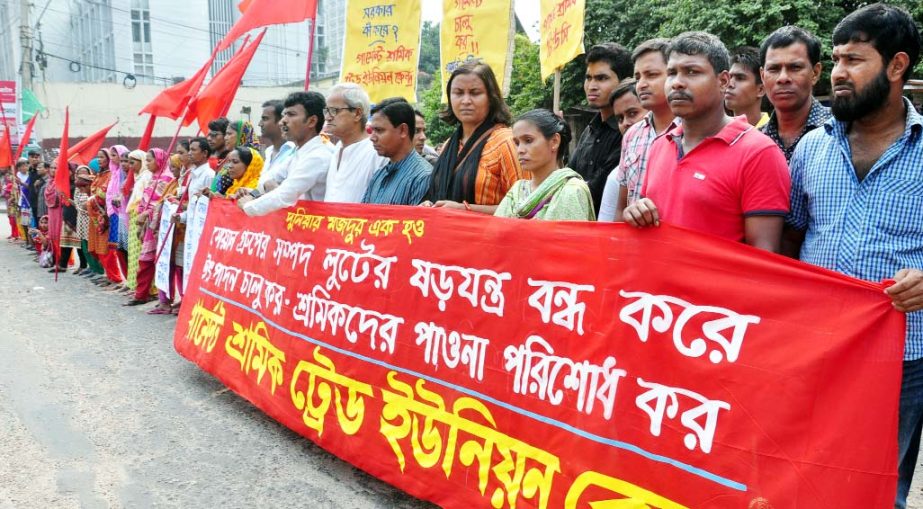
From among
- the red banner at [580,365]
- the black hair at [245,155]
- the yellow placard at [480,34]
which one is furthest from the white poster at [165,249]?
the red banner at [580,365]

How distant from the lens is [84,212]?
10.4 m

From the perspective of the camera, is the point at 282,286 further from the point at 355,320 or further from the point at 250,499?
the point at 250,499

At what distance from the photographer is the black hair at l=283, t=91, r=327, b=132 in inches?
201

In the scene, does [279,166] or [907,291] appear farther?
[279,166]

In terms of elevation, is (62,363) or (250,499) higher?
(250,499)

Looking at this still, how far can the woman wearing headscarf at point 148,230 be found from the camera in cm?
800

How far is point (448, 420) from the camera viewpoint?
301 centimetres

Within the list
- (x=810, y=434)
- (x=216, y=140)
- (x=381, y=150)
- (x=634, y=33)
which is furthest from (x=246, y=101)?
(x=810, y=434)

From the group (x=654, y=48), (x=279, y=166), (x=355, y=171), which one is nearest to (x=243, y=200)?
(x=279, y=166)

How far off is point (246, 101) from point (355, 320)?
40.4 m

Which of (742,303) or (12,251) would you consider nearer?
(742,303)

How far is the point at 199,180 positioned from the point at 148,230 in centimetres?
98

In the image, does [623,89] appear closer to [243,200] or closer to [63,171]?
[243,200]

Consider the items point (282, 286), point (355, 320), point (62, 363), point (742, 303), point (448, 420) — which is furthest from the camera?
point (62, 363)
